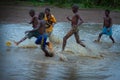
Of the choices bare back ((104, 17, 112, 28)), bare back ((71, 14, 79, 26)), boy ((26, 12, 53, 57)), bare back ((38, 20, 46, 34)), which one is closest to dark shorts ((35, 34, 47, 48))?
boy ((26, 12, 53, 57))

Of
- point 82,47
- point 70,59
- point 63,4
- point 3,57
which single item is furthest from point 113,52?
point 63,4

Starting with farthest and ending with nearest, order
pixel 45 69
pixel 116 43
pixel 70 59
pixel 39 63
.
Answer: pixel 116 43
pixel 70 59
pixel 39 63
pixel 45 69

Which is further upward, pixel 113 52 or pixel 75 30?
pixel 75 30

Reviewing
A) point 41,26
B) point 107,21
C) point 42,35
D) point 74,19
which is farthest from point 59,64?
point 107,21

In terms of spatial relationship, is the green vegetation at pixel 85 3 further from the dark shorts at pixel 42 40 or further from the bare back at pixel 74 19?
the dark shorts at pixel 42 40

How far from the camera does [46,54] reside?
9508 mm

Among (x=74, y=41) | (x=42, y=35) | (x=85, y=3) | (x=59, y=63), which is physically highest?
(x=42, y=35)

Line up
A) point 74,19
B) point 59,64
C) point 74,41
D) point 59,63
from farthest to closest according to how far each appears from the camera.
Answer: point 74,41 → point 74,19 → point 59,63 → point 59,64

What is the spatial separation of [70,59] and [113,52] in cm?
181

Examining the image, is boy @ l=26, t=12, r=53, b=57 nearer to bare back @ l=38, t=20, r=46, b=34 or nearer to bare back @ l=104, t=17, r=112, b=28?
bare back @ l=38, t=20, r=46, b=34

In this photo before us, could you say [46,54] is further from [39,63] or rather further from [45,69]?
[45,69]

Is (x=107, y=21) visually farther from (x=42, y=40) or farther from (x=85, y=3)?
(x=85, y=3)

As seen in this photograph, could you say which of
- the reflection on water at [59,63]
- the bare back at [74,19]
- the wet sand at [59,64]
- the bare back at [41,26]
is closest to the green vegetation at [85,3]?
the reflection on water at [59,63]

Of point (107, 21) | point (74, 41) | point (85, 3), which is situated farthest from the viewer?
point (85, 3)
